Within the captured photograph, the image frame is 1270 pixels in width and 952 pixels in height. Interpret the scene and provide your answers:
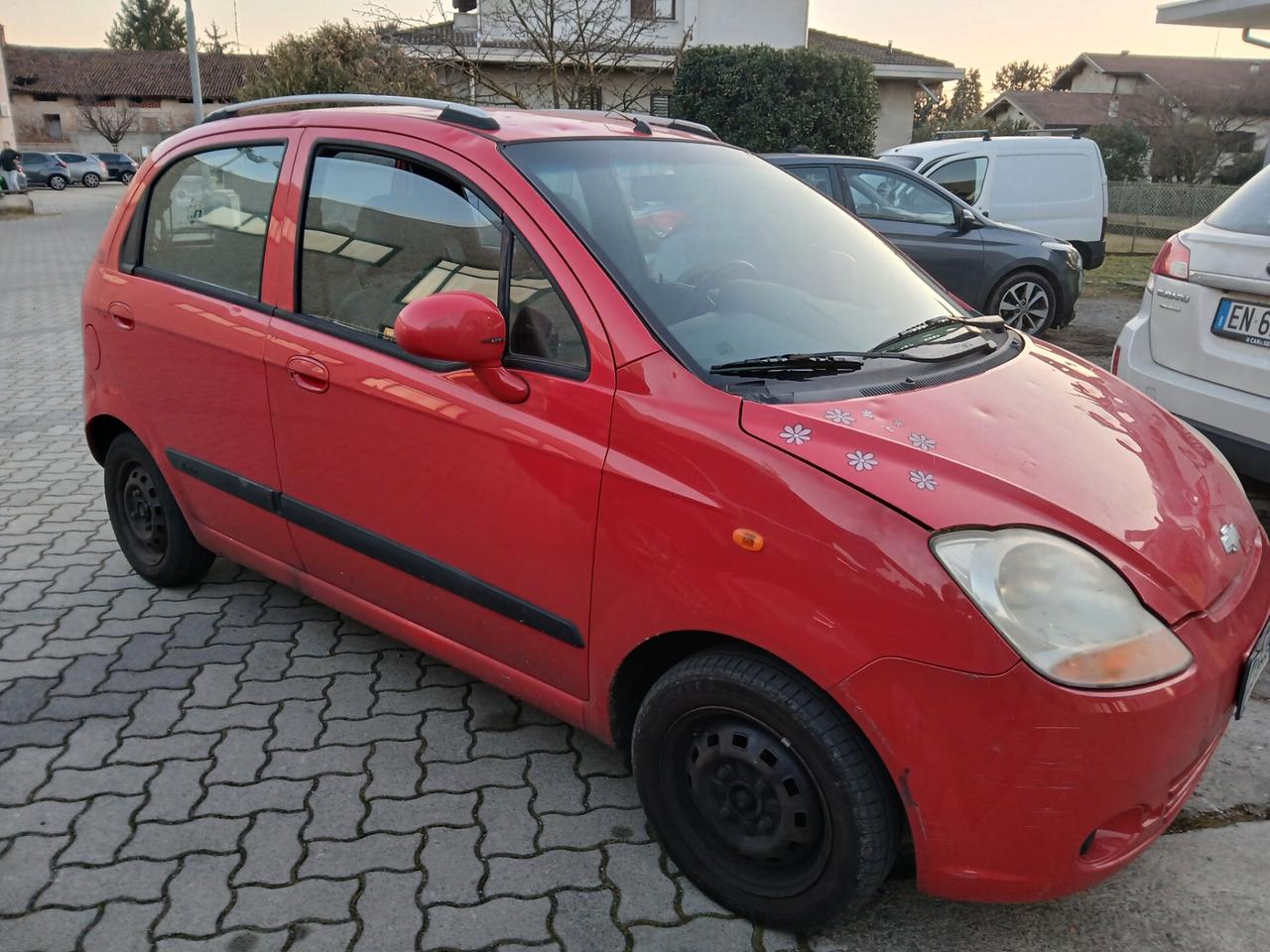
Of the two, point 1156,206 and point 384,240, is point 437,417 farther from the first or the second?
point 1156,206

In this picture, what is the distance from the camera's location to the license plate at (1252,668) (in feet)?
6.85

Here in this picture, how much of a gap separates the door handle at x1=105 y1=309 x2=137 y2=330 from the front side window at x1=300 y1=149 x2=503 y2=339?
0.93 m

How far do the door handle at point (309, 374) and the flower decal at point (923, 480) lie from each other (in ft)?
5.47

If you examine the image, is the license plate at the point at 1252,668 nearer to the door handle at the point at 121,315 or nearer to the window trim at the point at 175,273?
the window trim at the point at 175,273

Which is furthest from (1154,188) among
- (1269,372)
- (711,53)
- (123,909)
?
(123,909)

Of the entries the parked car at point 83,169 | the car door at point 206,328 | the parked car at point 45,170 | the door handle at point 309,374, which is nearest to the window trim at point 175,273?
the car door at point 206,328

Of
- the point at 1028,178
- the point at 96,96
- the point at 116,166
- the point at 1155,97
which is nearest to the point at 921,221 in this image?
the point at 1028,178

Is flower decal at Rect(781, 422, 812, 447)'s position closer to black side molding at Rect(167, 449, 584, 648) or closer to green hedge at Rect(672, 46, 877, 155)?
black side molding at Rect(167, 449, 584, 648)

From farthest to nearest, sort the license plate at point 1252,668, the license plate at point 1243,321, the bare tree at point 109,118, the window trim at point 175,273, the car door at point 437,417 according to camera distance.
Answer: the bare tree at point 109,118
the license plate at point 1243,321
the window trim at point 175,273
the car door at point 437,417
the license plate at point 1252,668

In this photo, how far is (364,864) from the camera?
2.44 metres

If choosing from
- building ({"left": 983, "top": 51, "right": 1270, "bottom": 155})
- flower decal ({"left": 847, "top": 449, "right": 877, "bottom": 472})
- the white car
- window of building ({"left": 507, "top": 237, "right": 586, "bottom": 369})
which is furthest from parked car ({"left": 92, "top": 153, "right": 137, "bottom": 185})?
flower decal ({"left": 847, "top": 449, "right": 877, "bottom": 472})

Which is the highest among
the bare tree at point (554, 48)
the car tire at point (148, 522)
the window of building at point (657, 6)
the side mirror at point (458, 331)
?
the window of building at point (657, 6)

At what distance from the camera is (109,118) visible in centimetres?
6044

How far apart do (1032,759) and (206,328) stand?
2.68 metres
